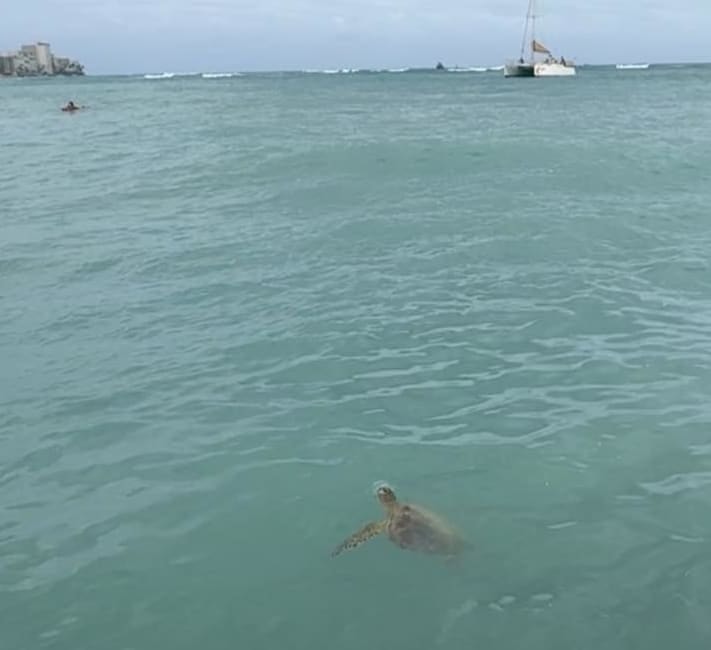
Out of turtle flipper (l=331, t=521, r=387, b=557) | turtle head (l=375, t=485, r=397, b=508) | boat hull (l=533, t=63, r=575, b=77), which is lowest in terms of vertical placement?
turtle flipper (l=331, t=521, r=387, b=557)

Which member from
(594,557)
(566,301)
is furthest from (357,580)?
(566,301)

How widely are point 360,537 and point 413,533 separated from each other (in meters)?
0.43

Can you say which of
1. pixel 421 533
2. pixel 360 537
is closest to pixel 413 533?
pixel 421 533

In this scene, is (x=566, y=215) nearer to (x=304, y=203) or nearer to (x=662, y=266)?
(x=662, y=266)

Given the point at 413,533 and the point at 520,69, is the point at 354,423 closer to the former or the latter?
the point at 413,533

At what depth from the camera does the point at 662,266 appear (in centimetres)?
1448

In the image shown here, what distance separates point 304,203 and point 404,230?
4.23 m

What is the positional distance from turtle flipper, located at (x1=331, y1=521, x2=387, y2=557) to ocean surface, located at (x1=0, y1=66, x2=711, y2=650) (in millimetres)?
68

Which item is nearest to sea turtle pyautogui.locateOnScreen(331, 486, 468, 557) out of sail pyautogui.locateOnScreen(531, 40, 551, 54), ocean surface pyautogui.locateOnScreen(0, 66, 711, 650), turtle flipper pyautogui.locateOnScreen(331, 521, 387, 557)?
turtle flipper pyautogui.locateOnScreen(331, 521, 387, 557)

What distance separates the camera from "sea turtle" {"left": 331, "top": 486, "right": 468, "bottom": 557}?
6699mm

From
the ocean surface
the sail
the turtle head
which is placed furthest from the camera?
the sail

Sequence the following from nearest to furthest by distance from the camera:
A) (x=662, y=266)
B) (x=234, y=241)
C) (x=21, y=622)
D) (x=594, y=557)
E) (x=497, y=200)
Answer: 1. (x=21, y=622)
2. (x=594, y=557)
3. (x=662, y=266)
4. (x=234, y=241)
5. (x=497, y=200)

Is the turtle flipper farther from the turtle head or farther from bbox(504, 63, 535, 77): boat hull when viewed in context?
bbox(504, 63, 535, 77): boat hull

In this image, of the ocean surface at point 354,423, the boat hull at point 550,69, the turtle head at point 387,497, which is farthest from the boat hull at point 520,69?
the turtle head at point 387,497
